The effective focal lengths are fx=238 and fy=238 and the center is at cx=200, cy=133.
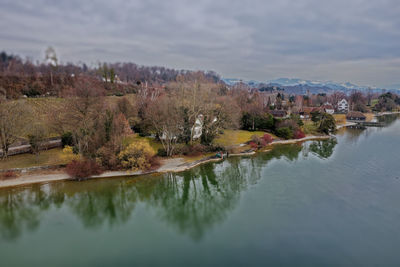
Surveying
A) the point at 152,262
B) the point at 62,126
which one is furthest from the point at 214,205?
the point at 62,126

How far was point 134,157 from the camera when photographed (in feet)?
67.4

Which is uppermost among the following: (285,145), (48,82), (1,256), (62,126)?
(48,82)

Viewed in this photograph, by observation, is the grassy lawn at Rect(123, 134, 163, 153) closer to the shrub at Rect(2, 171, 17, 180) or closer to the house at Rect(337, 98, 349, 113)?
the shrub at Rect(2, 171, 17, 180)

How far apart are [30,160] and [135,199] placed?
36.7 feet

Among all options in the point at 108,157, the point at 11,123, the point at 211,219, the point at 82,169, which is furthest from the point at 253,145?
the point at 11,123

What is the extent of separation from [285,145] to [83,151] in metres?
25.3

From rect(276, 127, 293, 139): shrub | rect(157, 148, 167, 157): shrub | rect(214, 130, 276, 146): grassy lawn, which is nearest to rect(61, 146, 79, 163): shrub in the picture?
rect(157, 148, 167, 157): shrub

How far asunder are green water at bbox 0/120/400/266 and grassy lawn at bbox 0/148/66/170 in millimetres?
3040

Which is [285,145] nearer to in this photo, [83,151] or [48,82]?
[83,151]

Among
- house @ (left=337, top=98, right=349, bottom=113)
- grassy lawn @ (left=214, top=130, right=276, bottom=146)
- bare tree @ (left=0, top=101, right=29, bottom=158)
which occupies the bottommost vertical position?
grassy lawn @ (left=214, top=130, right=276, bottom=146)

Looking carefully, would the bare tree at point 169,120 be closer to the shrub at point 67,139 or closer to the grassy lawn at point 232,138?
the grassy lawn at point 232,138

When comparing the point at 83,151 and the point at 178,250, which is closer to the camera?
the point at 178,250

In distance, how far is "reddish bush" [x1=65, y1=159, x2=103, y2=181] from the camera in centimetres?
1897

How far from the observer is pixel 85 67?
9200cm
